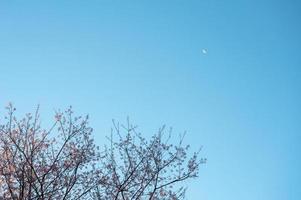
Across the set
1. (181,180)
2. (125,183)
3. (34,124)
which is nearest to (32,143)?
(34,124)

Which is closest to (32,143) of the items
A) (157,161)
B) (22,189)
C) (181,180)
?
(22,189)

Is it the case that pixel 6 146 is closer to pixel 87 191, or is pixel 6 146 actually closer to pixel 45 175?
pixel 45 175

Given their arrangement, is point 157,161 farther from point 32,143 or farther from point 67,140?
point 32,143

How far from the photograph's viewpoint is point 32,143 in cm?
1689

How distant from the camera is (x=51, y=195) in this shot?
1575cm

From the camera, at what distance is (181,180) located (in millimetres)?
16688

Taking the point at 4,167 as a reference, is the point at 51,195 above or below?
below

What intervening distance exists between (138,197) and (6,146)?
19.7 feet

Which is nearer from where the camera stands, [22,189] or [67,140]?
[22,189]

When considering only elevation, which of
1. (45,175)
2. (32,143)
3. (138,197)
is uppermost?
(32,143)

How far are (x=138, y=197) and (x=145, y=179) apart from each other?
88cm

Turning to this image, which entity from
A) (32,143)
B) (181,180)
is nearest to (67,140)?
(32,143)

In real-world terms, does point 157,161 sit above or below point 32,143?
below

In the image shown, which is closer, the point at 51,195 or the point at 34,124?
the point at 51,195
